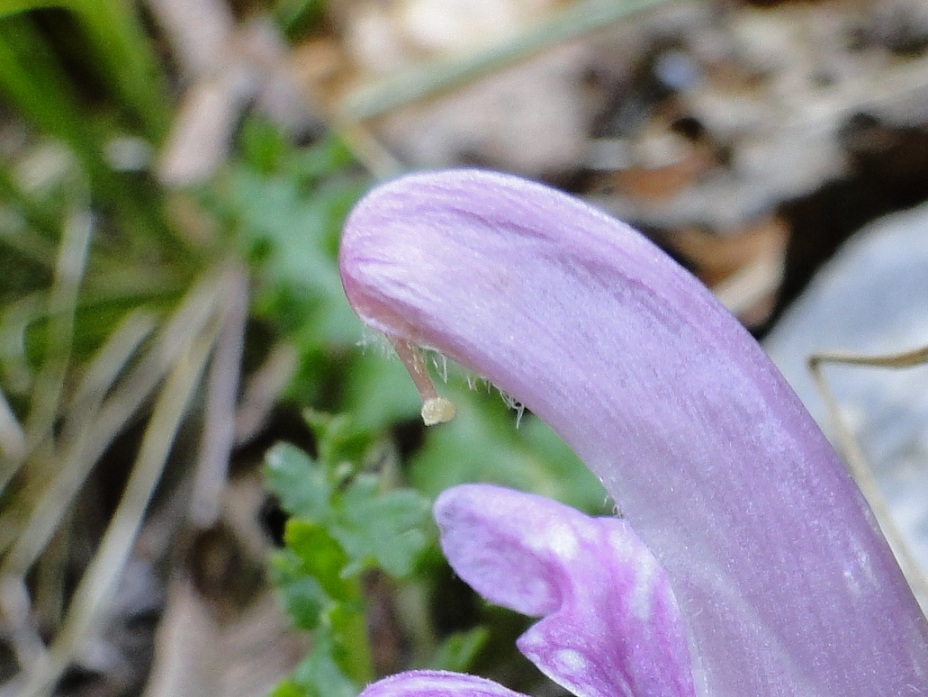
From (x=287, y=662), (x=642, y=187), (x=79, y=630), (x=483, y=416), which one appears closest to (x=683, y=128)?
(x=642, y=187)

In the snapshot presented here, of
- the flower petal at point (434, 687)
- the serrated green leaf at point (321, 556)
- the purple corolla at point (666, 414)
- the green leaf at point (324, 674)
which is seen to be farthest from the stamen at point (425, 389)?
the green leaf at point (324, 674)

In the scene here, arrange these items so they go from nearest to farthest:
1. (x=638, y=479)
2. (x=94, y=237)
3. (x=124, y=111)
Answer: (x=638, y=479), (x=94, y=237), (x=124, y=111)

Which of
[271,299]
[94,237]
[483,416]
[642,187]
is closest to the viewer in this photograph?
[483,416]

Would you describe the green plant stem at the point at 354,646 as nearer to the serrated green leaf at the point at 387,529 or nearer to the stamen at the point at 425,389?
the serrated green leaf at the point at 387,529

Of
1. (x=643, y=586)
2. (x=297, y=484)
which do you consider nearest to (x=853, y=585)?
(x=643, y=586)

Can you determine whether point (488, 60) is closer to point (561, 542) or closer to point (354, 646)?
point (354, 646)

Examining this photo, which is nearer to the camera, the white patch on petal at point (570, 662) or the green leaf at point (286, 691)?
the white patch on petal at point (570, 662)

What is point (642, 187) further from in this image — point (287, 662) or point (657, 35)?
point (287, 662)
